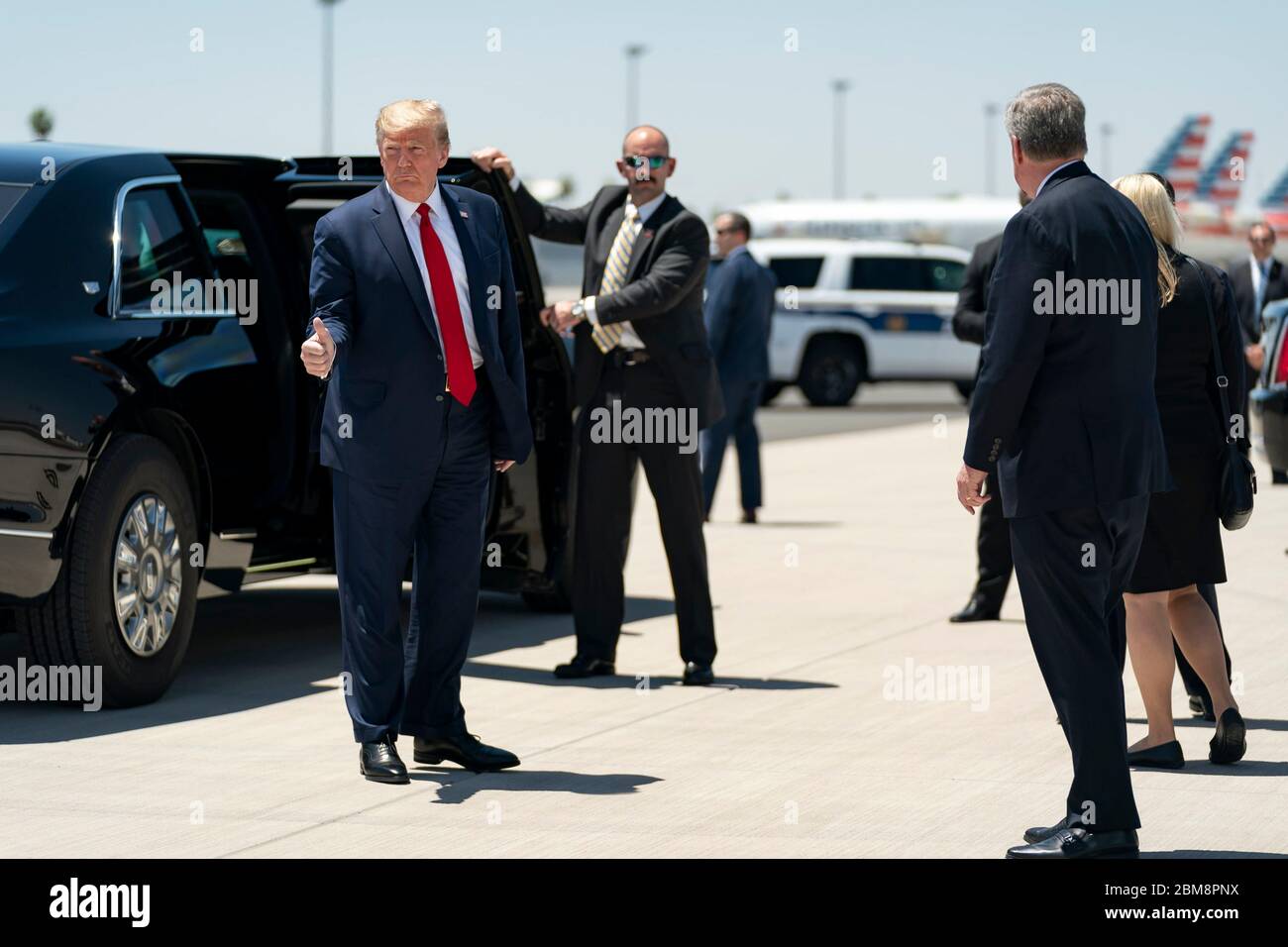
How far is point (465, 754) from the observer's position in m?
6.19

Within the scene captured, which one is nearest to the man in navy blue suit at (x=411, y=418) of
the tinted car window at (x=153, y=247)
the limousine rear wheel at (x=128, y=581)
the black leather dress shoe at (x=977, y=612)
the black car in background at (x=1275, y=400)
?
the limousine rear wheel at (x=128, y=581)

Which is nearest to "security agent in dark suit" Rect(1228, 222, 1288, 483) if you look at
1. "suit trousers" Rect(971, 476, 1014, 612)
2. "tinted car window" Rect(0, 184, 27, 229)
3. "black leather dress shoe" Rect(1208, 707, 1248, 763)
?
"suit trousers" Rect(971, 476, 1014, 612)

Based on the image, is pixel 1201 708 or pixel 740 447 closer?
pixel 1201 708

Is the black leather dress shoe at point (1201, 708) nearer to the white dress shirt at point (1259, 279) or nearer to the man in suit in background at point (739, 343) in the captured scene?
the man in suit in background at point (739, 343)

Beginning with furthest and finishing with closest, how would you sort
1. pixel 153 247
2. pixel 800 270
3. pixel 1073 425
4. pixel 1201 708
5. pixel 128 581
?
pixel 800 270
pixel 153 247
pixel 1201 708
pixel 128 581
pixel 1073 425

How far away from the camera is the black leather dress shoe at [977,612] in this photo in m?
9.29

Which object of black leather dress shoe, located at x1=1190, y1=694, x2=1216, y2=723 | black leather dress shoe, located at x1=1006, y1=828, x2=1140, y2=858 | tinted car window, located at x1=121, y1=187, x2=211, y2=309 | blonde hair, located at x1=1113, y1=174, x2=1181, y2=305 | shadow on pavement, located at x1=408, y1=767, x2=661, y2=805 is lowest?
black leather dress shoe, located at x1=1190, y1=694, x2=1216, y2=723

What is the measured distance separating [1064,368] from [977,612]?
176 inches

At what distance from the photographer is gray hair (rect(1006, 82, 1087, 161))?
5.04 meters

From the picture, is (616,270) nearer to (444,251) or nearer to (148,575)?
(444,251)

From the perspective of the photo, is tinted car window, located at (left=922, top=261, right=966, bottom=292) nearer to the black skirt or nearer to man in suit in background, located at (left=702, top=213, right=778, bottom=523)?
man in suit in background, located at (left=702, top=213, right=778, bottom=523)

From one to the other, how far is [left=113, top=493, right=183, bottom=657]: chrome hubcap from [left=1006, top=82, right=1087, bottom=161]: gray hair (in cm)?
330

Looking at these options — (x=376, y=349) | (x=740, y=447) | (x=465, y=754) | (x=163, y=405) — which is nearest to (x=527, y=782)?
(x=465, y=754)

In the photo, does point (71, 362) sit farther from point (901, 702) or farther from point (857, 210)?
point (857, 210)
